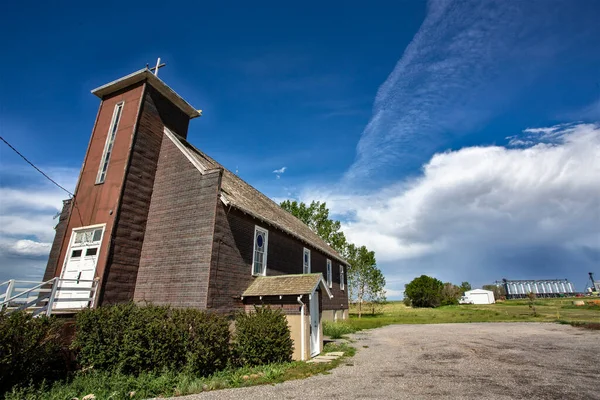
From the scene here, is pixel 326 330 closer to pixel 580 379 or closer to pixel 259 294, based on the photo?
pixel 259 294

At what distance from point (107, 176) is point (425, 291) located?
225 feet

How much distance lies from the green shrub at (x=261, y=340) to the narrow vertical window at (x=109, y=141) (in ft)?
→ 31.1

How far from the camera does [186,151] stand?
14234 mm

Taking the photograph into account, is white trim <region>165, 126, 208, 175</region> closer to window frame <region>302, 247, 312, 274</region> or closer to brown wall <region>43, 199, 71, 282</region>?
brown wall <region>43, 199, 71, 282</region>

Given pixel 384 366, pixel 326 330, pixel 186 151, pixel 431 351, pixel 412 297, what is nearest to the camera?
pixel 384 366

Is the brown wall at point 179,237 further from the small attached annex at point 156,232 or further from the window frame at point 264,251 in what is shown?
the window frame at point 264,251

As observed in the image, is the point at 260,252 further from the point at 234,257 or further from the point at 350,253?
the point at 350,253

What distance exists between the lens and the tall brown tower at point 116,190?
12.5 meters

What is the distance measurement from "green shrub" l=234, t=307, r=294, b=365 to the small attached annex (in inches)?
42.0

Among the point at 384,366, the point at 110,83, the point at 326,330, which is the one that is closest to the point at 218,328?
the point at 384,366

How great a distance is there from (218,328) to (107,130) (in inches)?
464

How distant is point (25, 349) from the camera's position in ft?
24.8

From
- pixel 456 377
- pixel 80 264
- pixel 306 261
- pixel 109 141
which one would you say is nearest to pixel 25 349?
pixel 80 264

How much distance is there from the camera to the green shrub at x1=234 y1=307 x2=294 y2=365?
10.5 m
